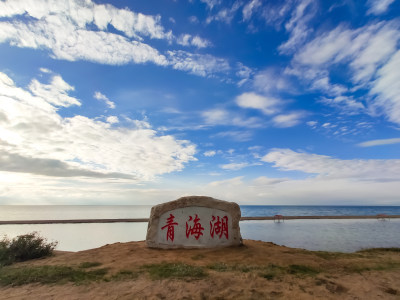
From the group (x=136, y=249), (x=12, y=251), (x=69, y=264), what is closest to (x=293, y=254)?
(x=136, y=249)

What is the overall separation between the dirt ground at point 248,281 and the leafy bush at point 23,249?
2.79 feet

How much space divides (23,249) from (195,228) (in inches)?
266

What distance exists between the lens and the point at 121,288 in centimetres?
538

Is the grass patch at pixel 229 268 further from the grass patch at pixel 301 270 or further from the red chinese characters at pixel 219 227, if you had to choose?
the red chinese characters at pixel 219 227

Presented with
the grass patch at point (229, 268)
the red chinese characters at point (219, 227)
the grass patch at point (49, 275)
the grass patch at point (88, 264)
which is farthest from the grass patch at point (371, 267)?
the grass patch at point (88, 264)

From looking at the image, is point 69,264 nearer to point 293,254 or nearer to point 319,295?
point 319,295

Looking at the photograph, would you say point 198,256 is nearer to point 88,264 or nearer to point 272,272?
point 272,272

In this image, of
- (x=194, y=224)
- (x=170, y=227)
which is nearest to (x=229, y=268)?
(x=194, y=224)

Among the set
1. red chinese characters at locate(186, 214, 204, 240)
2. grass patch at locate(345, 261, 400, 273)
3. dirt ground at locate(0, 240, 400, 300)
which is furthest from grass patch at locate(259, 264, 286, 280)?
red chinese characters at locate(186, 214, 204, 240)

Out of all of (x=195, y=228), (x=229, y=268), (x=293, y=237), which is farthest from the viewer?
(x=293, y=237)

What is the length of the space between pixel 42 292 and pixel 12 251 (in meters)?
4.97

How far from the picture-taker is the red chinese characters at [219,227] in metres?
10.7

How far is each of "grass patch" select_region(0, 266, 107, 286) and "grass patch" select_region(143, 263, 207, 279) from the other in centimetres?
133

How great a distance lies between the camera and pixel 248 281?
18.7ft
